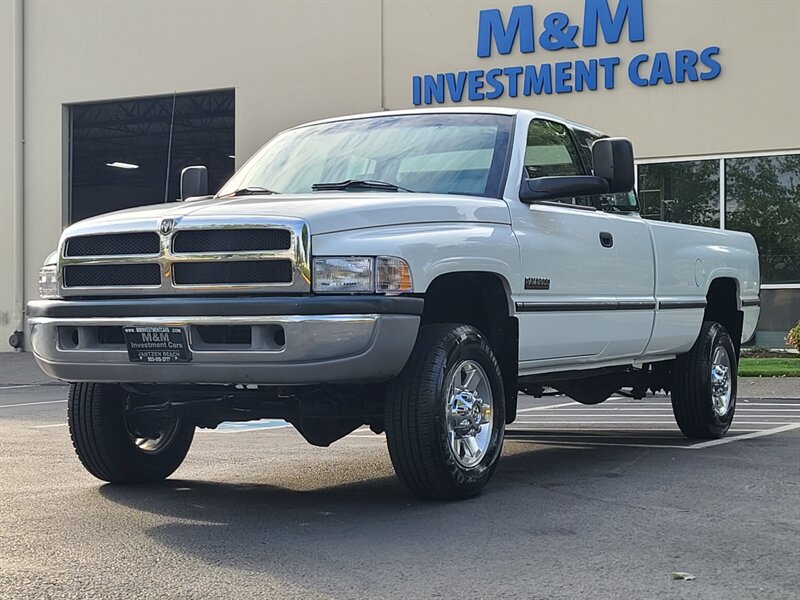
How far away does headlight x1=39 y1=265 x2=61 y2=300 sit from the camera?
6293 millimetres

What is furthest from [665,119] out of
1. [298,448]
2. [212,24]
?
[298,448]

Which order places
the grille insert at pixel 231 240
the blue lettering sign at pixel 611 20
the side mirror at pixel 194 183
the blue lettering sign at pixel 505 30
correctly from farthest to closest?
the blue lettering sign at pixel 505 30 → the blue lettering sign at pixel 611 20 → the side mirror at pixel 194 183 → the grille insert at pixel 231 240

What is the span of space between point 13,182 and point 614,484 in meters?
21.7

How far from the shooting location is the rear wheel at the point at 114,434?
666cm

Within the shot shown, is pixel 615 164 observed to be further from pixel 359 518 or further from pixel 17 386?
pixel 17 386

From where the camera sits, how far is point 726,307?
32.1 feet

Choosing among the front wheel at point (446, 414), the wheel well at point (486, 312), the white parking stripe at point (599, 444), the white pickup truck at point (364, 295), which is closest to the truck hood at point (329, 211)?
the white pickup truck at point (364, 295)

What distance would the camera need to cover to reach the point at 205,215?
5.79m

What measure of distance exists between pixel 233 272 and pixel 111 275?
0.73 metres

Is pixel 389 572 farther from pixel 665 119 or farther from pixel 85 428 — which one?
pixel 665 119

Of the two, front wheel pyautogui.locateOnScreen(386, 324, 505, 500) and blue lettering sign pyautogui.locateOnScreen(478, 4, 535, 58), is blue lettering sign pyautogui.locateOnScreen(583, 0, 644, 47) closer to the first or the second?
blue lettering sign pyautogui.locateOnScreen(478, 4, 535, 58)

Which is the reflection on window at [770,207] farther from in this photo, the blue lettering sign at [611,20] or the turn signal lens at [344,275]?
the turn signal lens at [344,275]

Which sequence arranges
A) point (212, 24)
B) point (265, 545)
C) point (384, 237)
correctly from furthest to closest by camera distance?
point (212, 24) → point (384, 237) → point (265, 545)

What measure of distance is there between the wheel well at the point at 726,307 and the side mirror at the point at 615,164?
9.42 ft
